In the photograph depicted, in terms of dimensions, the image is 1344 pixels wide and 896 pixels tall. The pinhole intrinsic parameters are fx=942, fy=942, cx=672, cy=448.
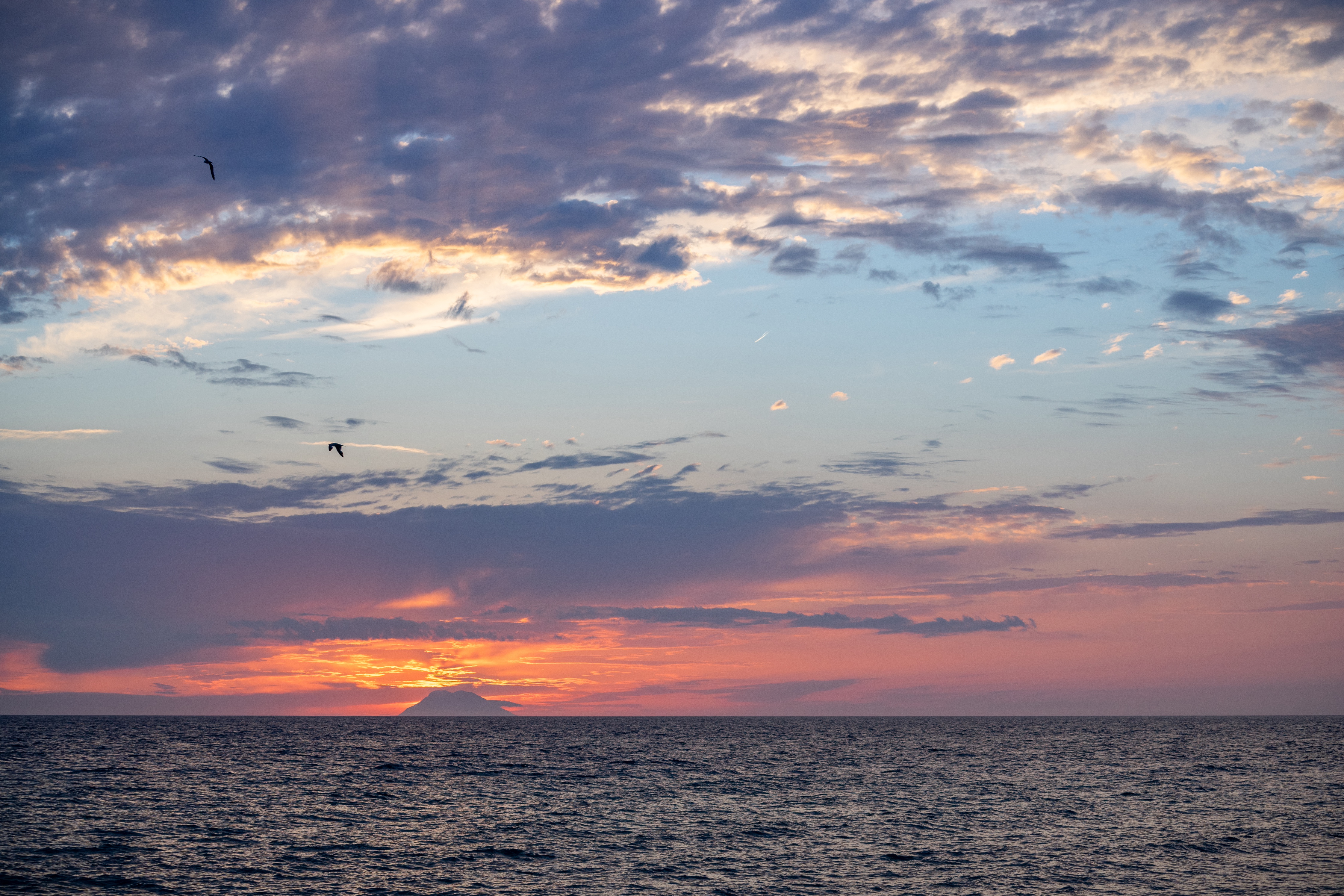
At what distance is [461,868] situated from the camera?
2064 inches

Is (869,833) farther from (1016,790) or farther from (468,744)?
(468,744)

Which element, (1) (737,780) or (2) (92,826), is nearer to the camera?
(2) (92,826)

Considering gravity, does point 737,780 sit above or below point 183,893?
below

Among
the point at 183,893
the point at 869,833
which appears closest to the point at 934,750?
the point at 869,833

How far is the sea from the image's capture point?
49.2m

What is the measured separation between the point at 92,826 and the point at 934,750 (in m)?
131

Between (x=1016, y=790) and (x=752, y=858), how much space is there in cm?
4701

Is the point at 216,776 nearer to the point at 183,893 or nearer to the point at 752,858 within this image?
the point at 183,893

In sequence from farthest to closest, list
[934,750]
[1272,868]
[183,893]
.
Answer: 1. [934,750]
2. [1272,868]
3. [183,893]

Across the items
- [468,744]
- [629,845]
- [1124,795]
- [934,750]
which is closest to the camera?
[629,845]

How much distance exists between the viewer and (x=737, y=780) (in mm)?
101125

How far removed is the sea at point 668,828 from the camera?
49.2 metres

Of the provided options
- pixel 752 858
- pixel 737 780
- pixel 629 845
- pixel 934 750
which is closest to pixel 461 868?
pixel 629 845

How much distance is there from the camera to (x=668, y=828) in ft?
218
